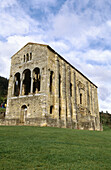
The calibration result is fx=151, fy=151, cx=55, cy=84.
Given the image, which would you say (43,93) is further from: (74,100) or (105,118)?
(105,118)

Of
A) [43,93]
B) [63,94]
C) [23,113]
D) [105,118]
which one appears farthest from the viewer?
[105,118]

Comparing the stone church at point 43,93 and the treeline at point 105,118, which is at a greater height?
the stone church at point 43,93

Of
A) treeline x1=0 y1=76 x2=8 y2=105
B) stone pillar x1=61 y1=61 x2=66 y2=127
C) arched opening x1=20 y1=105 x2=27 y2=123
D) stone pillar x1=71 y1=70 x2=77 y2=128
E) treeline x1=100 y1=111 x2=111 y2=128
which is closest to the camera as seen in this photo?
arched opening x1=20 y1=105 x2=27 y2=123

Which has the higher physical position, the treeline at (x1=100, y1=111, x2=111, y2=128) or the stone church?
the stone church

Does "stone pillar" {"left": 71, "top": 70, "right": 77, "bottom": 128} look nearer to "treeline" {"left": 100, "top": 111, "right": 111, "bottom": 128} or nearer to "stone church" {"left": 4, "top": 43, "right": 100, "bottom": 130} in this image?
"stone church" {"left": 4, "top": 43, "right": 100, "bottom": 130}

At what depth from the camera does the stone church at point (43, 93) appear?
19516mm

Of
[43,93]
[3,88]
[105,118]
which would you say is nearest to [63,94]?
[43,93]

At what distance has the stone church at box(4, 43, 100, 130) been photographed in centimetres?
1952

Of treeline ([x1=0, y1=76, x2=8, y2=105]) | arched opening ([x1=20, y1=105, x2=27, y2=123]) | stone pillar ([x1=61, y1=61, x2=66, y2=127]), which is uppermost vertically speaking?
treeline ([x1=0, y1=76, x2=8, y2=105])

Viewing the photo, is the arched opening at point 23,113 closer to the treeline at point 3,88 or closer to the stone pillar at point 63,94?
the stone pillar at point 63,94

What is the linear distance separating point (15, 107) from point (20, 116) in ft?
5.64

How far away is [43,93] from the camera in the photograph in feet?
64.7

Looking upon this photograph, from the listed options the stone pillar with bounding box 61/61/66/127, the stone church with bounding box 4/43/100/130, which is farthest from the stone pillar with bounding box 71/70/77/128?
the stone pillar with bounding box 61/61/66/127

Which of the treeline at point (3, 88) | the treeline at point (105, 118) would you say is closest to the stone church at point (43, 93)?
the treeline at point (105, 118)
